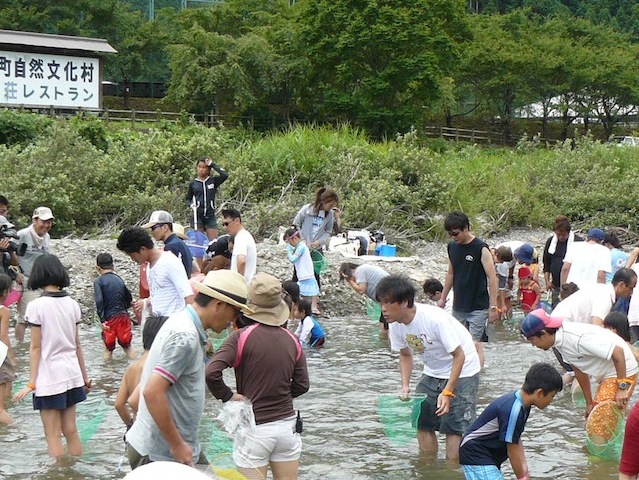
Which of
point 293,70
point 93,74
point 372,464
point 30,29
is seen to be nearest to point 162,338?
point 372,464

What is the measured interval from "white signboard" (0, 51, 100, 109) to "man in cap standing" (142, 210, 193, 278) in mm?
15751

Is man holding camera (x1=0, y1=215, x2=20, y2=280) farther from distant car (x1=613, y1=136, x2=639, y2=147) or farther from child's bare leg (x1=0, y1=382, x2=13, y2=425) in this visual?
distant car (x1=613, y1=136, x2=639, y2=147)

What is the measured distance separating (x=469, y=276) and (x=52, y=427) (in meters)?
4.20

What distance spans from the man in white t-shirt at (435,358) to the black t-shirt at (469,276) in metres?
2.29

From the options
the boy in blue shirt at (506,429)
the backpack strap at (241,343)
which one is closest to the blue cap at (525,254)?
the boy in blue shirt at (506,429)

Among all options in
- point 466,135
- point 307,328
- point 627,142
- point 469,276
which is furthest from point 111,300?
point 466,135

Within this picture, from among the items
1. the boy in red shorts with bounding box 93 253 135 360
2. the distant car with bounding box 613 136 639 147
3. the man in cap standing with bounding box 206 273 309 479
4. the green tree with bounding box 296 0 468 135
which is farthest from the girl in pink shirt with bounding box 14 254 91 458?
the green tree with bounding box 296 0 468 135

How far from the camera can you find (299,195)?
1988 cm

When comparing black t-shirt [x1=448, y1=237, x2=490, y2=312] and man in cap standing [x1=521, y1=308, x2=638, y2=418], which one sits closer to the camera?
man in cap standing [x1=521, y1=308, x2=638, y2=418]

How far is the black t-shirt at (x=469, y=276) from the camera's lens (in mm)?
8930

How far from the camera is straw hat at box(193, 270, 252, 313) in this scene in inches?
171

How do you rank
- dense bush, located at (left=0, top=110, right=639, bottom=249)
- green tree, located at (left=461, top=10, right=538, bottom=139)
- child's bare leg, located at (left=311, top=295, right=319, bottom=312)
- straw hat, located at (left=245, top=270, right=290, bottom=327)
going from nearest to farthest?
1. straw hat, located at (left=245, top=270, right=290, bottom=327)
2. child's bare leg, located at (left=311, top=295, right=319, bottom=312)
3. dense bush, located at (left=0, top=110, right=639, bottom=249)
4. green tree, located at (left=461, top=10, right=538, bottom=139)

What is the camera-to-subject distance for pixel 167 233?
873 centimetres

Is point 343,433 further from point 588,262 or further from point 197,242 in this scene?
point 197,242
